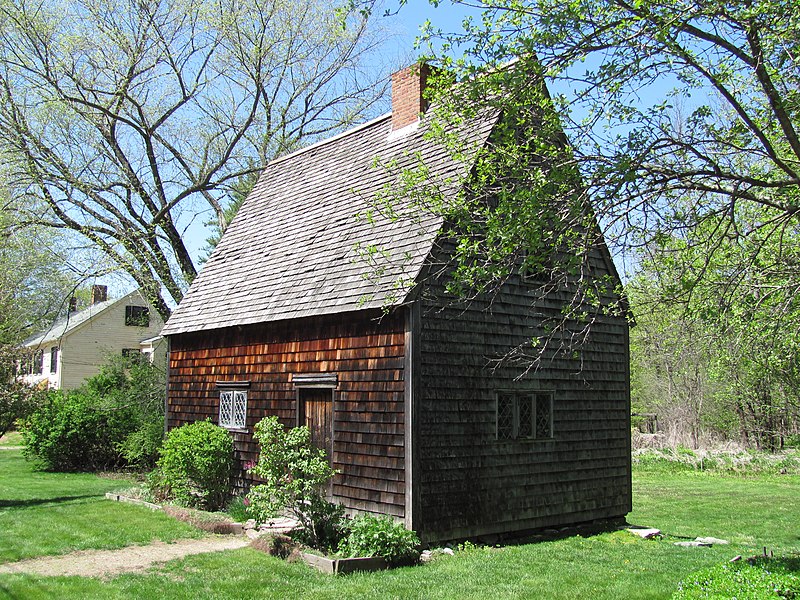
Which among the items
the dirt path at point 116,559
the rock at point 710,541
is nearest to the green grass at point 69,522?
Answer: the dirt path at point 116,559

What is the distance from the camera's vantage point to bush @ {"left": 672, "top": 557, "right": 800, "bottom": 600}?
6980 millimetres

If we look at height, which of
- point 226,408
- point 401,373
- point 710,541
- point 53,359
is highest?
point 53,359

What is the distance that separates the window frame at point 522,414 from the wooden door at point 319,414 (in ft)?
9.07

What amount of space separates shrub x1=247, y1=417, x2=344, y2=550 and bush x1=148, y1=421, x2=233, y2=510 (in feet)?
10.5

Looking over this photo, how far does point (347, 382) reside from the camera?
484 inches

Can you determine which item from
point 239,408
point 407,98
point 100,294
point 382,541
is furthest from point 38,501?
point 100,294

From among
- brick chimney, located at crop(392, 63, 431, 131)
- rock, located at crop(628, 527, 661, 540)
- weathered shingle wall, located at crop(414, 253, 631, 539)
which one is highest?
brick chimney, located at crop(392, 63, 431, 131)

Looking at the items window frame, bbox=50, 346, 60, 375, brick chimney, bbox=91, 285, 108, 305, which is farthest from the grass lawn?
brick chimney, bbox=91, 285, 108, 305

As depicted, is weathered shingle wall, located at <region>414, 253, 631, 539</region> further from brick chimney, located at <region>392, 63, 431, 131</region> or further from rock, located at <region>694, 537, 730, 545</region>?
brick chimney, located at <region>392, 63, 431, 131</region>

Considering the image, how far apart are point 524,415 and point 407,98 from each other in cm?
670

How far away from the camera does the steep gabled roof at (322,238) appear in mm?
Answer: 12016

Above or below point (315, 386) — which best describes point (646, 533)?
below

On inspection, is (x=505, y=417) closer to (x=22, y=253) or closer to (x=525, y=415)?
(x=525, y=415)

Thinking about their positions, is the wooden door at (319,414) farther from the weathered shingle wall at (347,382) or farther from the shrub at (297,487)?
the shrub at (297,487)
